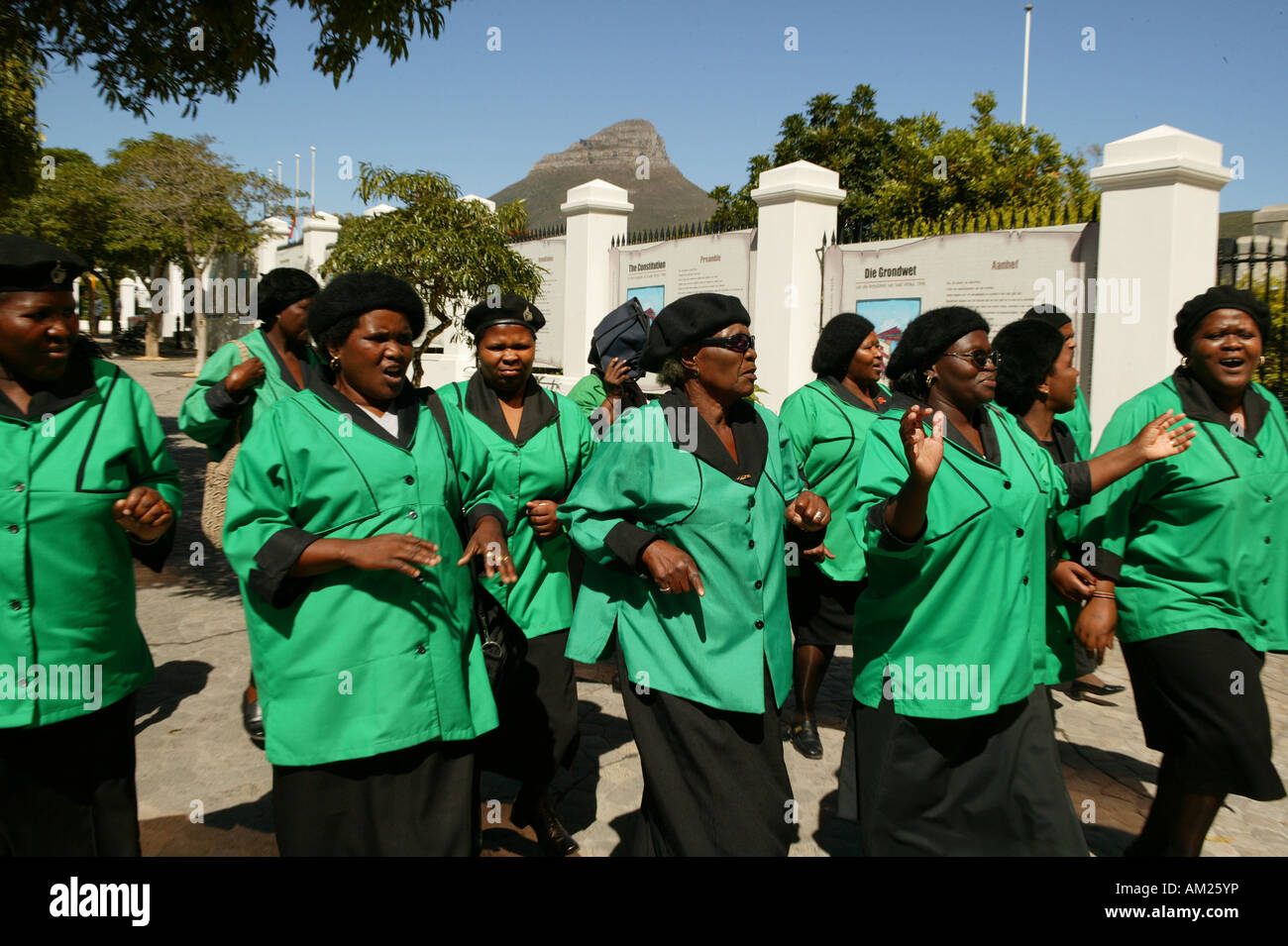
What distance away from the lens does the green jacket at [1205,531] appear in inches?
129

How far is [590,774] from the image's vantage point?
4.68m

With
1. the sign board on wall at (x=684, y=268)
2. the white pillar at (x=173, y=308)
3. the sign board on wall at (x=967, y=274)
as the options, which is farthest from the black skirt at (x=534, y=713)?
the white pillar at (x=173, y=308)

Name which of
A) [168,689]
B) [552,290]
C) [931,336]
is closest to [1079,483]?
[931,336]

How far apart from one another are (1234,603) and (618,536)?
6.88ft

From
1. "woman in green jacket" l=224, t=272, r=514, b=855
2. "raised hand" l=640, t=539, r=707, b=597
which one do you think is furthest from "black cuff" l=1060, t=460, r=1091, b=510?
"woman in green jacket" l=224, t=272, r=514, b=855

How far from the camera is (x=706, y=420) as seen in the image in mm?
3258

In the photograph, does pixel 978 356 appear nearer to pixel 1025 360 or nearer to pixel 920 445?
→ pixel 920 445

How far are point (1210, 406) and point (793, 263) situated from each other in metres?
8.61

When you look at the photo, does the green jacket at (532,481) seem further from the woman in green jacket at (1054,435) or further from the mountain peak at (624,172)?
the mountain peak at (624,172)

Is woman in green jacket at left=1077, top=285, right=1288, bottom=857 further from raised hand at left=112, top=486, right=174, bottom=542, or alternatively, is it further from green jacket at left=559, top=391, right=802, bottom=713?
raised hand at left=112, top=486, right=174, bottom=542

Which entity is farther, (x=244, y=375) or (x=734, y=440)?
(x=244, y=375)

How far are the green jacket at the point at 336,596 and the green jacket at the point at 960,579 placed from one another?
137 centimetres

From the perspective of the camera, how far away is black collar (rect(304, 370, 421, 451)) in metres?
2.72

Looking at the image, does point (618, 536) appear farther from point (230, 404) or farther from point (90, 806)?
point (230, 404)
